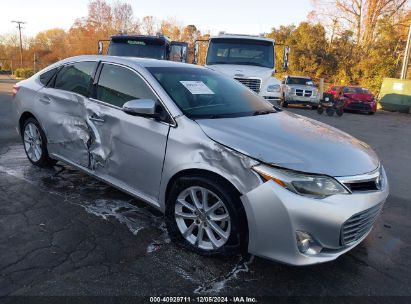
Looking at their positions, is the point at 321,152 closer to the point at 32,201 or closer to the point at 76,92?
the point at 76,92

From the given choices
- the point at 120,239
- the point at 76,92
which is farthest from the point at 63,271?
the point at 76,92

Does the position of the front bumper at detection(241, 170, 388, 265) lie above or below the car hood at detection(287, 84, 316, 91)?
below

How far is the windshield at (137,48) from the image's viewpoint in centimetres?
1157

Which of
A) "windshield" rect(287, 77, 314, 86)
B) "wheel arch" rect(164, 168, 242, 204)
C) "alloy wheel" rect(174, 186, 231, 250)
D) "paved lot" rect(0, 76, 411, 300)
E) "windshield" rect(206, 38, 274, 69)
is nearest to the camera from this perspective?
"paved lot" rect(0, 76, 411, 300)

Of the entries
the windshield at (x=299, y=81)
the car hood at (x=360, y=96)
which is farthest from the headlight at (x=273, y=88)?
the windshield at (x=299, y=81)

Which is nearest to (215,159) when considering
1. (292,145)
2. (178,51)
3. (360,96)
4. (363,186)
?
(292,145)

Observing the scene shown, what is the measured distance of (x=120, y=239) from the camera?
3.31 metres

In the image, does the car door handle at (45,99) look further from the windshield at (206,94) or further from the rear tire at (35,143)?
the windshield at (206,94)

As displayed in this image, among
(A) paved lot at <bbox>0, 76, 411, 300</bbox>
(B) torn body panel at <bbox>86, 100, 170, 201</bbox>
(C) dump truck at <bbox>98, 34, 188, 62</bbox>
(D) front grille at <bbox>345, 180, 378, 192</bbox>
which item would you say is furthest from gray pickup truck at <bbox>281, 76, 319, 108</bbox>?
(D) front grille at <bbox>345, 180, 378, 192</bbox>

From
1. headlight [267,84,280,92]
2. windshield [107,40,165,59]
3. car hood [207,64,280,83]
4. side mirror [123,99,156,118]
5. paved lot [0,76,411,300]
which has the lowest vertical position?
paved lot [0,76,411,300]

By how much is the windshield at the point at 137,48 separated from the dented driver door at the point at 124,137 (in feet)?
26.3

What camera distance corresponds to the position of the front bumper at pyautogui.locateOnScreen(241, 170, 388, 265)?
2.55 m

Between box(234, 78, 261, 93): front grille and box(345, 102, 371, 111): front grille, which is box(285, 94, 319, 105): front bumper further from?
box(234, 78, 261, 93): front grille

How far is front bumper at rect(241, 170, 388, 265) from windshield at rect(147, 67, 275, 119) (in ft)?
3.38
